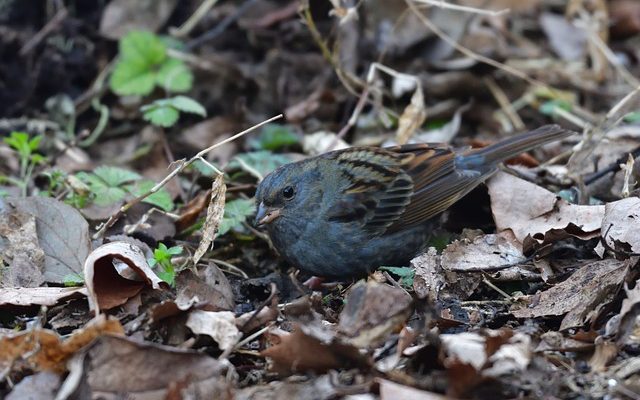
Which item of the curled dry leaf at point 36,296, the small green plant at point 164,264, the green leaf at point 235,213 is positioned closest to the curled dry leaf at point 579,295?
the small green plant at point 164,264

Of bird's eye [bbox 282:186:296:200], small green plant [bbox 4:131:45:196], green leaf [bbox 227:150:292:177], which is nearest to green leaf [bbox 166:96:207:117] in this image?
green leaf [bbox 227:150:292:177]

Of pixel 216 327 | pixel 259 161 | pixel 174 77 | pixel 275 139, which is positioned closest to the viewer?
pixel 216 327

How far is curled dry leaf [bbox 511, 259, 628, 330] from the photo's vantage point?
12.3 ft

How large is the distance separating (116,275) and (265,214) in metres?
1.08

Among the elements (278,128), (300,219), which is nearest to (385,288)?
(300,219)

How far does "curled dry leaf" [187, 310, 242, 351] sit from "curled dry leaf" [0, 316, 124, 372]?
292 millimetres

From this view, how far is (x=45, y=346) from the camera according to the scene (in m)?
3.28

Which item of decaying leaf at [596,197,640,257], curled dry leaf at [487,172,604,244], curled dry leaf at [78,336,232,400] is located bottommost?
curled dry leaf at [487,172,604,244]

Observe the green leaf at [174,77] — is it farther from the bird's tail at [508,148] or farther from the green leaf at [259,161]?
the bird's tail at [508,148]

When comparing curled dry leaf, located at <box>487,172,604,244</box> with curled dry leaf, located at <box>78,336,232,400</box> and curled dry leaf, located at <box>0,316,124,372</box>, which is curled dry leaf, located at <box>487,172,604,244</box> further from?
curled dry leaf, located at <box>0,316,124,372</box>

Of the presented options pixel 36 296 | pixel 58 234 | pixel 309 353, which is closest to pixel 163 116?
pixel 58 234

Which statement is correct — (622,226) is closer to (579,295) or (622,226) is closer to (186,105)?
(579,295)

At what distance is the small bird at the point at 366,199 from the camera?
4891 millimetres

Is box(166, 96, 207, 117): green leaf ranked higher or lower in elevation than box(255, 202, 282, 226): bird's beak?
higher
